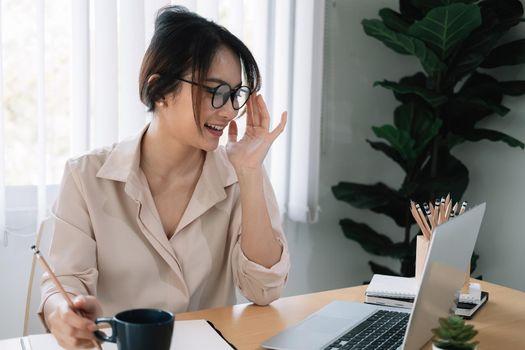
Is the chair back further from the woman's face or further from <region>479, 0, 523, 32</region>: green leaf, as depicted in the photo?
<region>479, 0, 523, 32</region>: green leaf

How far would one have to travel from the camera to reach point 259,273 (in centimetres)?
148

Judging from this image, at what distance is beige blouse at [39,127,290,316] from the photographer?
4.74 feet

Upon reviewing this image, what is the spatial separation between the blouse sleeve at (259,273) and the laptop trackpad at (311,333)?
139 mm

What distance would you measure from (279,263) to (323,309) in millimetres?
170

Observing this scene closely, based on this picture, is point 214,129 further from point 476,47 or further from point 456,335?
point 476,47

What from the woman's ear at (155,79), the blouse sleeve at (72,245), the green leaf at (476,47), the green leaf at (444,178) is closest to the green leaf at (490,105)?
the green leaf at (476,47)

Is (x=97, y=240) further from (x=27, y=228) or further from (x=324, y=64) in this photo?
(x=324, y=64)

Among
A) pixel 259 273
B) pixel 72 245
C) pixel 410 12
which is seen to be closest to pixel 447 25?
pixel 410 12

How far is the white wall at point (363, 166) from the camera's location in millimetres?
2758

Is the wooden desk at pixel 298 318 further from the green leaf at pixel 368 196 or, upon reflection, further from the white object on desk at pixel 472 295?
the green leaf at pixel 368 196

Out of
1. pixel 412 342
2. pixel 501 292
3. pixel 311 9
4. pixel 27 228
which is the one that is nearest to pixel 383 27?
pixel 311 9

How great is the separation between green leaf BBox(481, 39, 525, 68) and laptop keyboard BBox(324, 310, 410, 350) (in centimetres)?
154

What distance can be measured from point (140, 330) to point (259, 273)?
657mm

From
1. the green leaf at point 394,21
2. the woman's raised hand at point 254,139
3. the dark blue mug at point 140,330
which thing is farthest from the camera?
the green leaf at point 394,21
